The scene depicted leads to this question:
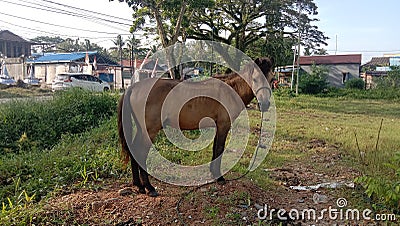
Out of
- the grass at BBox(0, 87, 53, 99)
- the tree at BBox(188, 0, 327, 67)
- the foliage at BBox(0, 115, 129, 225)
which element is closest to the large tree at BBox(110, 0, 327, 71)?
the tree at BBox(188, 0, 327, 67)

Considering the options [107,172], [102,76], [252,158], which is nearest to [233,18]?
[102,76]

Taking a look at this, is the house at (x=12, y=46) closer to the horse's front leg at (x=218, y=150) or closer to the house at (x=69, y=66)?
the house at (x=69, y=66)

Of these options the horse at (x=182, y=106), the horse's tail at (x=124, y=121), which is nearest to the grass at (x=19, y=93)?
the horse's tail at (x=124, y=121)

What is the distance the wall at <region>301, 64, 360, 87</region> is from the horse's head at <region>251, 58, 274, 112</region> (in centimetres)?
2852

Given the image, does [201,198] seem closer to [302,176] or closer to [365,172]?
[302,176]

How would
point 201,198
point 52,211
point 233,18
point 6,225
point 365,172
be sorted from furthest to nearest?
point 233,18 < point 365,172 < point 201,198 < point 52,211 < point 6,225

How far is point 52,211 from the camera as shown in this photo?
8.84ft

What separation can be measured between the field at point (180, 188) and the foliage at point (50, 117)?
38cm

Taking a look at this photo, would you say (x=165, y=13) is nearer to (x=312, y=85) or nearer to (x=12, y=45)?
(x=312, y=85)

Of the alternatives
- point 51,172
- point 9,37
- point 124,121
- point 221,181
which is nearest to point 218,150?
point 221,181

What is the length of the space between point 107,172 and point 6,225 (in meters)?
1.47

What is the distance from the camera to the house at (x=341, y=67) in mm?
30091

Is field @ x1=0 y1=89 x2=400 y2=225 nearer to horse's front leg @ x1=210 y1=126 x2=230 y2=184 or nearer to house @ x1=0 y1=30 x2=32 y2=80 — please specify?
horse's front leg @ x1=210 y1=126 x2=230 y2=184

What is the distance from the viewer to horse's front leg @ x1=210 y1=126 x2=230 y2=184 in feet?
11.8
